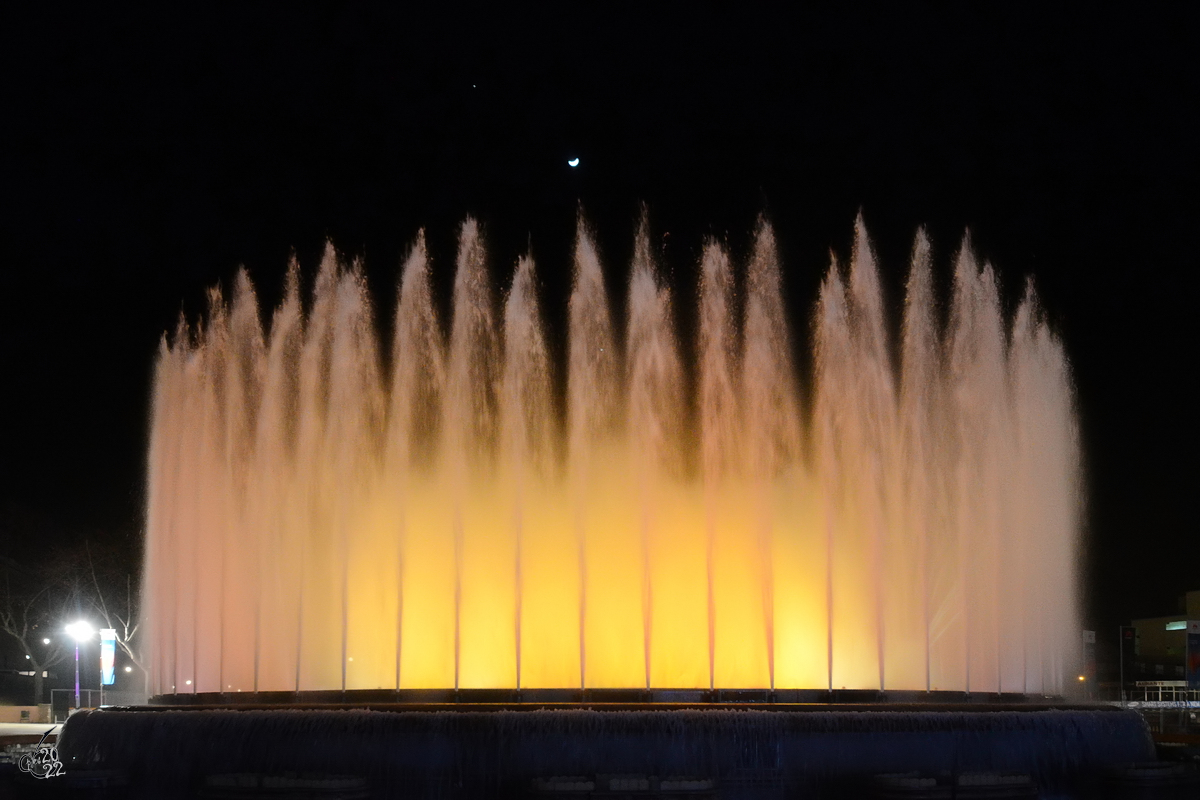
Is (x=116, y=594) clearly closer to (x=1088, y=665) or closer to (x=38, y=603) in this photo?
(x=38, y=603)

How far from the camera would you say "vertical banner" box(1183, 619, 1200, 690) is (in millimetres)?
25047

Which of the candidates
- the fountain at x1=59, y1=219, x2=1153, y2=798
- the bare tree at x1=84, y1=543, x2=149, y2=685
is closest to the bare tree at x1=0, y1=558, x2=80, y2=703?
the bare tree at x1=84, y1=543, x2=149, y2=685

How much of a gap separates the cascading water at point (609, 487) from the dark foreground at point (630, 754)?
7.88 metres

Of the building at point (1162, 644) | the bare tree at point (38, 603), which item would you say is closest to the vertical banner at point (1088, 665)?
the building at point (1162, 644)

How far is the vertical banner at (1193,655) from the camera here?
25047 mm

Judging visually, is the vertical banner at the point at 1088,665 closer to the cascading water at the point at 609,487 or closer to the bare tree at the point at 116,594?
the cascading water at the point at 609,487

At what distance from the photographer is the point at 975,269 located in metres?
26.7

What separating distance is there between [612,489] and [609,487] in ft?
0.23

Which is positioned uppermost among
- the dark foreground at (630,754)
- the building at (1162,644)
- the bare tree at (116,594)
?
the bare tree at (116,594)

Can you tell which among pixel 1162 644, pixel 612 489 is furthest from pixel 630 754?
pixel 1162 644

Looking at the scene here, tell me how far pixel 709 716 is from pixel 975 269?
1393cm

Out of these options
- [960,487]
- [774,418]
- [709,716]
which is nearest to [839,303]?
[774,418]

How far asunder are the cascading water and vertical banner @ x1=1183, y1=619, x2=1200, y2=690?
2493mm

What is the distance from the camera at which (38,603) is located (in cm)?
5066
